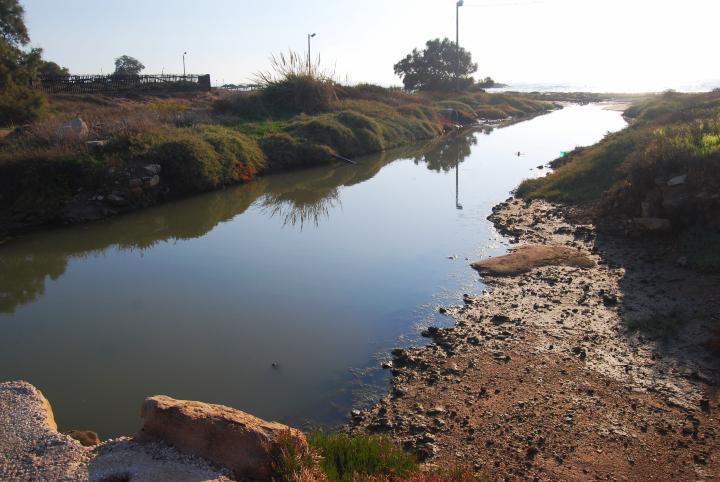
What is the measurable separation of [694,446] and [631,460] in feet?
2.02

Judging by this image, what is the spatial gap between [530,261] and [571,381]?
411 centimetres

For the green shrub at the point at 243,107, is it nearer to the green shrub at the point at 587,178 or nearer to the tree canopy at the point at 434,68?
the green shrub at the point at 587,178

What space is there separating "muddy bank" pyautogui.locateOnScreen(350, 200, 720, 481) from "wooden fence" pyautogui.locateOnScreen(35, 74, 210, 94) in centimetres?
3046

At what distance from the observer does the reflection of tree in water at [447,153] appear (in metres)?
23.7

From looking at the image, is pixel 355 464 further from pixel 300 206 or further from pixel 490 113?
pixel 490 113

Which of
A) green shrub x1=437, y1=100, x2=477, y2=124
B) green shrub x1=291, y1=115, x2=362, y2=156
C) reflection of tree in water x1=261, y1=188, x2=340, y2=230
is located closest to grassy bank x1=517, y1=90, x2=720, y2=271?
reflection of tree in water x1=261, y1=188, x2=340, y2=230

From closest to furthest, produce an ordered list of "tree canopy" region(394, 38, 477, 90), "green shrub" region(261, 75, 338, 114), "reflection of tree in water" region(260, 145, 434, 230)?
"reflection of tree in water" region(260, 145, 434, 230)
"green shrub" region(261, 75, 338, 114)
"tree canopy" region(394, 38, 477, 90)

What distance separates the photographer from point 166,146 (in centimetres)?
1648

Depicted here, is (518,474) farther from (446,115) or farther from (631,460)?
(446,115)

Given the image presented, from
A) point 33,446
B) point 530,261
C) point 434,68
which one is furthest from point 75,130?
point 434,68

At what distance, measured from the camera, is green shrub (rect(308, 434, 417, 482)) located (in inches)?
159

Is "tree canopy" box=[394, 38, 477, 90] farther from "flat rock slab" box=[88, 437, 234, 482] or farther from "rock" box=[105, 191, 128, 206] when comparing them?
"flat rock slab" box=[88, 437, 234, 482]

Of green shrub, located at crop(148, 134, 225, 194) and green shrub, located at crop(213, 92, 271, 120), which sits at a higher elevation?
green shrub, located at crop(213, 92, 271, 120)

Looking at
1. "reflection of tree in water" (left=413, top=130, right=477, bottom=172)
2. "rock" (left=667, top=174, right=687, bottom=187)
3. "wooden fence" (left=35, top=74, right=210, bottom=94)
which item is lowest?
"rock" (left=667, top=174, right=687, bottom=187)
